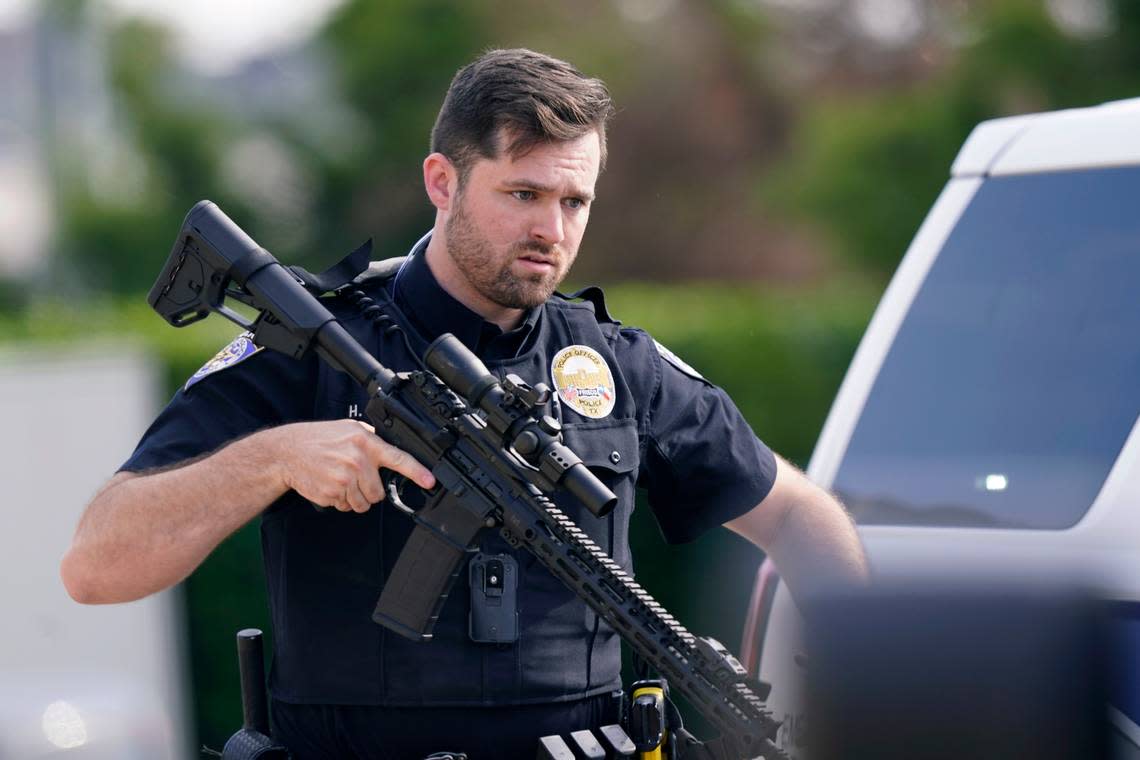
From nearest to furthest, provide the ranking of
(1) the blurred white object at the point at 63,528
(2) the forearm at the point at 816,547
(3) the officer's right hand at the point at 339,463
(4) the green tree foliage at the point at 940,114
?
(3) the officer's right hand at the point at 339,463
(2) the forearm at the point at 816,547
(1) the blurred white object at the point at 63,528
(4) the green tree foliage at the point at 940,114

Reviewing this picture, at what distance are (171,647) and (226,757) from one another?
10.7 ft

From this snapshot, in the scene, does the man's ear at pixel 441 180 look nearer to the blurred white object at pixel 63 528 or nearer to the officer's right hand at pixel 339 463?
the officer's right hand at pixel 339 463

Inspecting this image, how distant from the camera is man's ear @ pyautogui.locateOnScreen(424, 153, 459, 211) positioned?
123 inches

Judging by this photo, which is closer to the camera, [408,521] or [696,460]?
[408,521]

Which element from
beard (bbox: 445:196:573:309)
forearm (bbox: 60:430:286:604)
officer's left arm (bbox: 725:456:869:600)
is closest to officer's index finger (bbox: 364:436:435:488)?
forearm (bbox: 60:430:286:604)

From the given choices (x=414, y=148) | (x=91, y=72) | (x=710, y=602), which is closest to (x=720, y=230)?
(x=414, y=148)

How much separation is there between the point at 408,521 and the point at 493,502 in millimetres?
230

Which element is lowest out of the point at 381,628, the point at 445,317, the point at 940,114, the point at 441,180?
the point at 381,628

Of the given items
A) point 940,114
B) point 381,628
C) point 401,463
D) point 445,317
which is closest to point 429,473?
point 401,463

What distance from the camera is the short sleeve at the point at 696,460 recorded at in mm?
3268

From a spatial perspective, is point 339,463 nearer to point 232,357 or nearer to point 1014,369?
point 232,357

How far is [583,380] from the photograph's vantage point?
3.18m

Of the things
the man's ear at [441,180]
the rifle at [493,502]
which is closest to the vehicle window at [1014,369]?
the rifle at [493,502]

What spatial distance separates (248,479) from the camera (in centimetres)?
279
